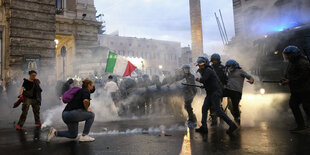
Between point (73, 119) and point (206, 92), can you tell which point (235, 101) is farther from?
point (73, 119)

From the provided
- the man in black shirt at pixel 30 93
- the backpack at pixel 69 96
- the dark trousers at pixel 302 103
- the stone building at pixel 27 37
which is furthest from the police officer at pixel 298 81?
the stone building at pixel 27 37

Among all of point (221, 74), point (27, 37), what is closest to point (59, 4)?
point (27, 37)

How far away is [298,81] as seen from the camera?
479 centimetres

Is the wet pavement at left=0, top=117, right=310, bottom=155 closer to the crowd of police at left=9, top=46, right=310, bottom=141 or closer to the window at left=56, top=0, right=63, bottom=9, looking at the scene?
the crowd of police at left=9, top=46, right=310, bottom=141

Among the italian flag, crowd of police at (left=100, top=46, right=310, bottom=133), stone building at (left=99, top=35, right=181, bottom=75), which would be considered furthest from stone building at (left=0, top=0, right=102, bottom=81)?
stone building at (left=99, top=35, right=181, bottom=75)

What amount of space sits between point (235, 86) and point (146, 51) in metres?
57.9

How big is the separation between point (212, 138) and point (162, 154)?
142 cm

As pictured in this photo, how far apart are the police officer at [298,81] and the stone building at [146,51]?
48.5m

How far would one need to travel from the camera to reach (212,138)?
4.41 m

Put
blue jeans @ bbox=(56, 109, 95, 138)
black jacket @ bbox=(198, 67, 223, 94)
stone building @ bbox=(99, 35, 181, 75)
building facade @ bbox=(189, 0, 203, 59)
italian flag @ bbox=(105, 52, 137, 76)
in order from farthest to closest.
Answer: stone building @ bbox=(99, 35, 181, 75)
building facade @ bbox=(189, 0, 203, 59)
italian flag @ bbox=(105, 52, 137, 76)
black jacket @ bbox=(198, 67, 223, 94)
blue jeans @ bbox=(56, 109, 95, 138)

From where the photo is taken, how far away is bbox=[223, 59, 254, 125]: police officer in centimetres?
566

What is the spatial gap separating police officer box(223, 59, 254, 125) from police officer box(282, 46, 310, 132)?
931mm

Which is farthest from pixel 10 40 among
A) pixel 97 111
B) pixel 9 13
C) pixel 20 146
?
pixel 20 146

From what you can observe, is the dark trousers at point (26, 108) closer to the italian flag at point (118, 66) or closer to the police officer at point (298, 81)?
the police officer at point (298, 81)
